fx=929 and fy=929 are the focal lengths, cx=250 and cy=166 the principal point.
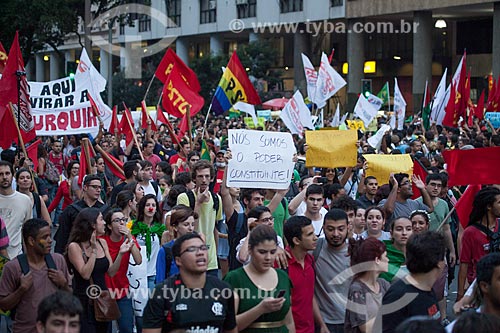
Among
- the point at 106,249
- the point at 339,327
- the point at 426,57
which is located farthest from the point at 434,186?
the point at 426,57

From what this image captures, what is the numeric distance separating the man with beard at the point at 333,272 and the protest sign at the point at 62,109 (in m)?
8.09

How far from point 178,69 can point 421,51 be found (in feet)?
83.8

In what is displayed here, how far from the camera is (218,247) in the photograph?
1034 centimetres

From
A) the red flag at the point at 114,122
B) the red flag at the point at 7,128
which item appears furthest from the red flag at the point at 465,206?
the red flag at the point at 114,122

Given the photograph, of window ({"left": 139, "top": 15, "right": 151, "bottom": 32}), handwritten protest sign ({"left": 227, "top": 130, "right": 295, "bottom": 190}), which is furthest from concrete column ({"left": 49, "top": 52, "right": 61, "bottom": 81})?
handwritten protest sign ({"left": 227, "top": 130, "right": 295, "bottom": 190})

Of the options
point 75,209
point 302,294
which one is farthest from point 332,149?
point 302,294

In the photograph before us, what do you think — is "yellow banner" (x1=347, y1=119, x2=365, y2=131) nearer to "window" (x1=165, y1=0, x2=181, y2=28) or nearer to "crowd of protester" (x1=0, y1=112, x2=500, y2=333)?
"crowd of protester" (x1=0, y1=112, x2=500, y2=333)

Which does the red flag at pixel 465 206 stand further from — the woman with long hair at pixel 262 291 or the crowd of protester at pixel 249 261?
the woman with long hair at pixel 262 291

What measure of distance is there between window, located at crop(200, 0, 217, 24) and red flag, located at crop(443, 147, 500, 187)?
47021 mm

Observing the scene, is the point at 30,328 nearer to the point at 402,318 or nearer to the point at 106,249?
the point at 106,249

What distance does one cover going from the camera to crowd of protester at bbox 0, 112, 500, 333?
5.49 metres

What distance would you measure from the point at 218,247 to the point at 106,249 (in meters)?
3.05

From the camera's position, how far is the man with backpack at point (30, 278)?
640 cm

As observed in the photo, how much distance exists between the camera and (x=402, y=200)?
1006 centimetres
